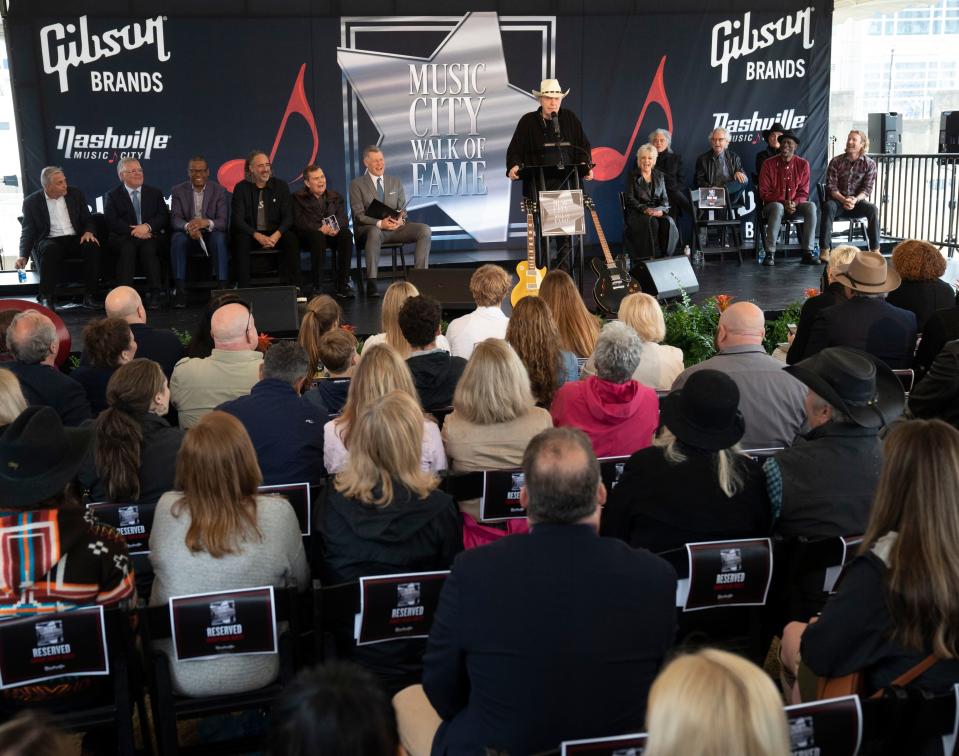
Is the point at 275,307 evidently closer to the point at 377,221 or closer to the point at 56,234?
the point at 377,221

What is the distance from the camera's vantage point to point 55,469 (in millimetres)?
2588

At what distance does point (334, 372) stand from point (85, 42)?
7.01m

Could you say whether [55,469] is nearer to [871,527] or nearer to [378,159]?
[871,527]

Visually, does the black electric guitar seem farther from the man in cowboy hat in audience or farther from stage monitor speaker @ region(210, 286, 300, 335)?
the man in cowboy hat in audience

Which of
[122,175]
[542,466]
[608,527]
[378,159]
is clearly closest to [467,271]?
[378,159]

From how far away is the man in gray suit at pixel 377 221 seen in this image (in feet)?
31.3

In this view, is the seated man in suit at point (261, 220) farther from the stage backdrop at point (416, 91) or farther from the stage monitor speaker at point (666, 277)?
the stage monitor speaker at point (666, 277)

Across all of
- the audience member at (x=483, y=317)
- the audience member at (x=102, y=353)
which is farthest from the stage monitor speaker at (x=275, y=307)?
the audience member at (x=102, y=353)

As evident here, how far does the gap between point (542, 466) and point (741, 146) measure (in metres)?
10.6

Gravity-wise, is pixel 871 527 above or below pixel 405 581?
above

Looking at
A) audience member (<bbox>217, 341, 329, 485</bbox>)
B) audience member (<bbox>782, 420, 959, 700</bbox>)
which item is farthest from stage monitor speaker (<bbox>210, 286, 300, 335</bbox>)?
audience member (<bbox>782, 420, 959, 700</bbox>)

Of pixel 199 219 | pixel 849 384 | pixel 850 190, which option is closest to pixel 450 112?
pixel 199 219

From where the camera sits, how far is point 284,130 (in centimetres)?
1062

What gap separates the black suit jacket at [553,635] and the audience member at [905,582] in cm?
44
